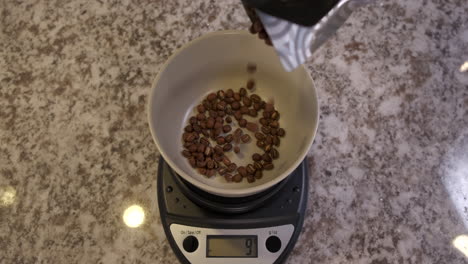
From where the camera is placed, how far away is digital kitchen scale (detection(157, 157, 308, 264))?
68cm

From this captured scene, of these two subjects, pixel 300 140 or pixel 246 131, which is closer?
pixel 300 140

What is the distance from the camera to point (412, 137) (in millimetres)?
781

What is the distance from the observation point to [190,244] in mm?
684

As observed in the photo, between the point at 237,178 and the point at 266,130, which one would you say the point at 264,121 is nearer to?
the point at 266,130

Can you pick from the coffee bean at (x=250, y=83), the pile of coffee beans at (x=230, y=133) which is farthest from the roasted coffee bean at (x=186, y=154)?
the coffee bean at (x=250, y=83)

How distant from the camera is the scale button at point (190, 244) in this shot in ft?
2.24

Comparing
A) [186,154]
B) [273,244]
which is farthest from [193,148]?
[273,244]

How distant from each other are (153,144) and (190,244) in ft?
0.73

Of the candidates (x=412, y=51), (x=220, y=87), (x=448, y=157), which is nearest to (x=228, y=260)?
(x=220, y=87)

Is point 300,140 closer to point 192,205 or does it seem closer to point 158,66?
point 192,205

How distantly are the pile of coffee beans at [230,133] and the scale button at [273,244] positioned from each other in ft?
0.39

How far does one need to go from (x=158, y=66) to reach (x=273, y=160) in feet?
1.12

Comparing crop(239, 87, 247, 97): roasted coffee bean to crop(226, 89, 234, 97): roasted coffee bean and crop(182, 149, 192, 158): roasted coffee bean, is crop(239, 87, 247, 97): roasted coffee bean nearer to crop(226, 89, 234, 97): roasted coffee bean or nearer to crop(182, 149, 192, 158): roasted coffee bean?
crop(226, 89, 234, 97): roasted coffee bean

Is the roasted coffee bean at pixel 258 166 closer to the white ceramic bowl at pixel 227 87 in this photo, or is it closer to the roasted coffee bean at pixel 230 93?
the white ceramic bowl at pixel 227 87
